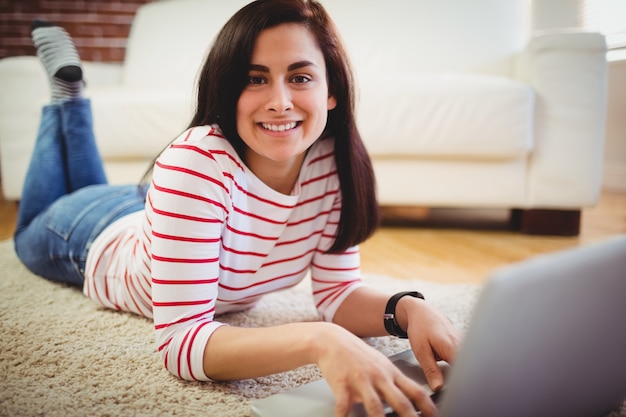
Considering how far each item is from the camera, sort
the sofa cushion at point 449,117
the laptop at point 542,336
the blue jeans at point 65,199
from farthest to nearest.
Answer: the sofa cushion at point 449,117 → the blue jeans at point 65,199 → the laptop at point 542,336

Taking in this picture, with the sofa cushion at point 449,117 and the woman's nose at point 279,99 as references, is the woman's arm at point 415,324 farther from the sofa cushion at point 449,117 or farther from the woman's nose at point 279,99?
the sofa cushion at point 449,117

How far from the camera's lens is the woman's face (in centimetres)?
72

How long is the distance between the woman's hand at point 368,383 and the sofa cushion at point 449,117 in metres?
A: 1.15

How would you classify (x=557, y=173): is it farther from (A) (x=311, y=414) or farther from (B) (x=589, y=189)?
(A) (x=311, y=414)

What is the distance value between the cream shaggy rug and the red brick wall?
212cm

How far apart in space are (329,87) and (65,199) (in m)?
0.72

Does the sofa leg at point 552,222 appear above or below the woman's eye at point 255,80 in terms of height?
below

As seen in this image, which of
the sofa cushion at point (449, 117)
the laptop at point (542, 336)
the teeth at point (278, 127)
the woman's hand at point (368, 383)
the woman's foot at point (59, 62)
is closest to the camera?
the laptop at point (542, 336)

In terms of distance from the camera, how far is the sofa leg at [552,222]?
Result: 5.69ft

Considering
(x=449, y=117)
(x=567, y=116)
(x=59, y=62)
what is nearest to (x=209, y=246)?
(x=59, y=62)

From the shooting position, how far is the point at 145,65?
8.07 ft

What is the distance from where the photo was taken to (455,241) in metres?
1.67

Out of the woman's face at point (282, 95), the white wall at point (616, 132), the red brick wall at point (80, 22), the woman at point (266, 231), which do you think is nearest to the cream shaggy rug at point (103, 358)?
the woman at point (266, 231)

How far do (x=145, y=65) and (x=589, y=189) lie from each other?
1.96 metres
